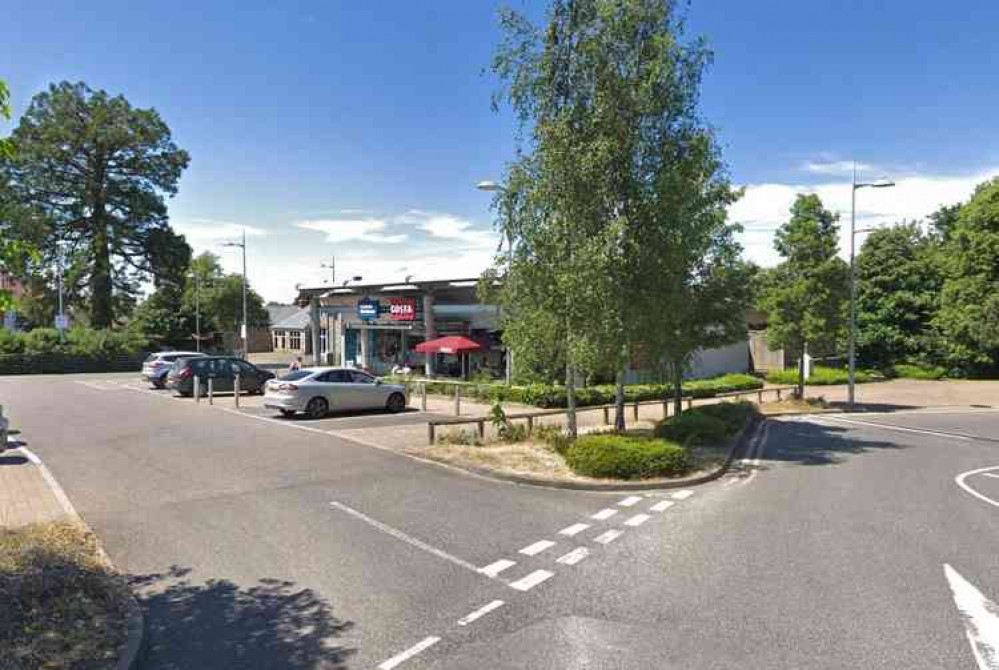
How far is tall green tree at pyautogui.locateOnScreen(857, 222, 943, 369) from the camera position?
4078 centimetres

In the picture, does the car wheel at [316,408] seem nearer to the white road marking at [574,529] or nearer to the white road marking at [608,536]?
the white road marking at [574,529]

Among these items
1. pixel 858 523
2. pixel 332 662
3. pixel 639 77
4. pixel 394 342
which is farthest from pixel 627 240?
pixel 394 342

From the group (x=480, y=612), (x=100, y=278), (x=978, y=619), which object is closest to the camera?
(x=978, y=619)

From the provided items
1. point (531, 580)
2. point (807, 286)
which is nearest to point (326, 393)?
point (531, 580)

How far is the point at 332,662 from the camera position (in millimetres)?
4512

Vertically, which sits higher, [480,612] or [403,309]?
[403,309]

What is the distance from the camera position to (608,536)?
7.60 m

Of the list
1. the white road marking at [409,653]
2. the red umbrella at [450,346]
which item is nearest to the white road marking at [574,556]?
the white road marking at [409,653]

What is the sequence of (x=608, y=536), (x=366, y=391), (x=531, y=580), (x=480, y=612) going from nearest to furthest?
(x=480, y=612) < (x=531, y=580) < (x=608, y=536) < (x=366, y=391)

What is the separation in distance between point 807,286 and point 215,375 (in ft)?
77.3

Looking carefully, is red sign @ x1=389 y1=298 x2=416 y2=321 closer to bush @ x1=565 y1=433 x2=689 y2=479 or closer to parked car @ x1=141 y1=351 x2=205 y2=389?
parked car @ x1=141 y1=351 x2=205 y2=389

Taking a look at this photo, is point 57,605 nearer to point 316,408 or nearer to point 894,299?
point 316,408

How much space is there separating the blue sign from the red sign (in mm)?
1020

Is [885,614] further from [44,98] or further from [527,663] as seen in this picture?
[44,98]
